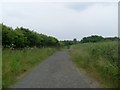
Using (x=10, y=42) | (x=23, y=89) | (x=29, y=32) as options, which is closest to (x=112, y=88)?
(x=23, y=89)

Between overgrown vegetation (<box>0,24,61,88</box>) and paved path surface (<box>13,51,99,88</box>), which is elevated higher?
overgrown vegetation (<box>0,24,61,88</box>)

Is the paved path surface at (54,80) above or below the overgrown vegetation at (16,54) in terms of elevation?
below

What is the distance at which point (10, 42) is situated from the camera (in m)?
33.0

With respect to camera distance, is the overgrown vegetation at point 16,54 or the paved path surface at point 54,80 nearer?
the paved path surface at point 54,80

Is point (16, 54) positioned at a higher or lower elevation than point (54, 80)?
higher

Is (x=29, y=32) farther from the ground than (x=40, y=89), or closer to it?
farther from the ground

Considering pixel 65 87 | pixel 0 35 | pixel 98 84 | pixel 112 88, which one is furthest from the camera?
pixel 0 35

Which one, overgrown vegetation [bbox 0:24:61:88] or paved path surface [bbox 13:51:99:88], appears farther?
overgrown vegetation [bbox 0:24:61:88]

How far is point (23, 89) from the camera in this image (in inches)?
425

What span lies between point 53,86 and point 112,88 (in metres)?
2.26

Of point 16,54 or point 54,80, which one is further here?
point 16,54

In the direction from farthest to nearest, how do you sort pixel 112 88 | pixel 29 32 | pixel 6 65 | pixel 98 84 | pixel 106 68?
pixel 29 32, pixel 6 65, pixel 106 68, pixel 98 84, pixel 112 88

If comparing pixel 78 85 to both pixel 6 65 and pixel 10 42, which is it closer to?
pixel 6 65

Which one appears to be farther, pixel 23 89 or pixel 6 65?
→ pixel 6 65
